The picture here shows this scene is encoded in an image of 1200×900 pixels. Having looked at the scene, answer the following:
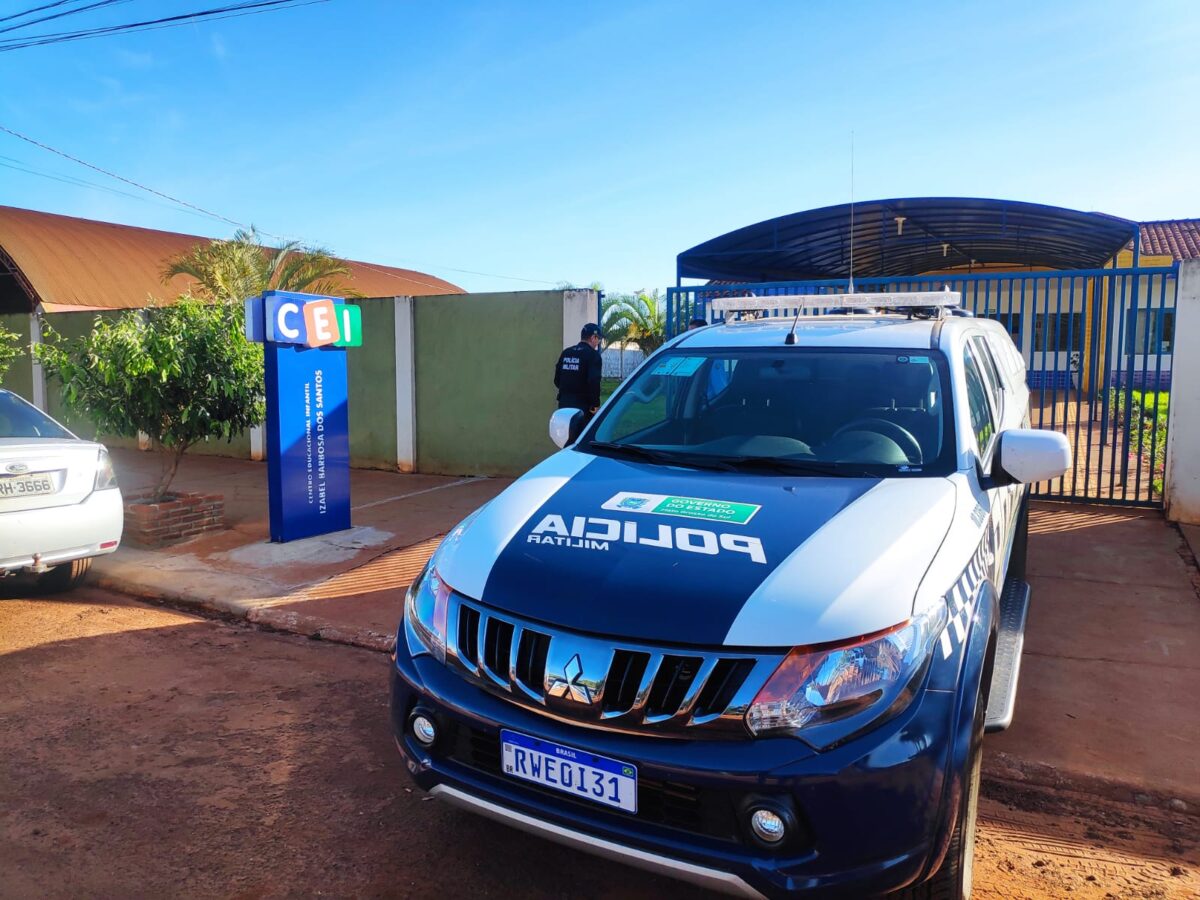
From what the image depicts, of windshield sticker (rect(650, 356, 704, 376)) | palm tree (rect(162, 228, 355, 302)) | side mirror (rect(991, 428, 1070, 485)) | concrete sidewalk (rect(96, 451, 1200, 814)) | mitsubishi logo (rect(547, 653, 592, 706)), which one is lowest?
concrete sidewalk (rect(96, 451, 1200, 814))

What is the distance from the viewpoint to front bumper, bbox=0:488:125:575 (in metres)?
5.32

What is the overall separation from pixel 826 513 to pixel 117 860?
2.60 meters

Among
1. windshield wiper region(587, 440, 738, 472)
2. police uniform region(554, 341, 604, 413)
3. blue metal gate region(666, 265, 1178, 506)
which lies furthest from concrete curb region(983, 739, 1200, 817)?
police uniform region(554, 341, 604, 413)

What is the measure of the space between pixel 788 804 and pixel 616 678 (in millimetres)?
510

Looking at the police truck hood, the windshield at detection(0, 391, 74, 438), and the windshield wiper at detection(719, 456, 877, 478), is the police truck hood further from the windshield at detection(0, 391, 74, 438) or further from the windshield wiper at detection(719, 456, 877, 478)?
the windshield at detection(0, 391, 74, 438)

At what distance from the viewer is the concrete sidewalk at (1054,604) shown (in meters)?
3.62

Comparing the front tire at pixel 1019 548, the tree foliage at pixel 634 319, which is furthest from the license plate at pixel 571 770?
the tree foliage at pixel 634 319

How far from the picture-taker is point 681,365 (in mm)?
3971

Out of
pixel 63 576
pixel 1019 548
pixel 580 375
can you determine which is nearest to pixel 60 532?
pixel 63 576

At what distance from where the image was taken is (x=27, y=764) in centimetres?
362

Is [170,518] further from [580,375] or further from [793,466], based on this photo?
[793,466]

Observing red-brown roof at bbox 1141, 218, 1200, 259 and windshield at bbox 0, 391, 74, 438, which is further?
red-brown roof at bbox 1141, 218, 1200, 259

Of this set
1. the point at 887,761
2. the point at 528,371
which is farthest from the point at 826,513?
the point at 528,371

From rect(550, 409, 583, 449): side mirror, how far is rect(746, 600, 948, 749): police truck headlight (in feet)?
6.72
